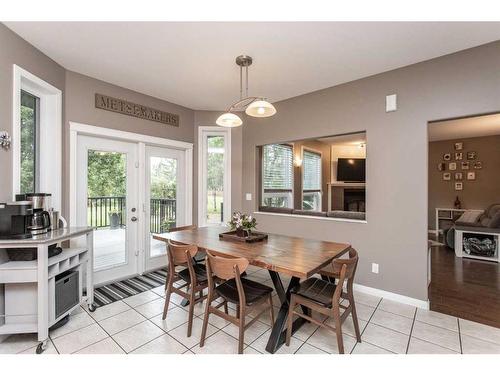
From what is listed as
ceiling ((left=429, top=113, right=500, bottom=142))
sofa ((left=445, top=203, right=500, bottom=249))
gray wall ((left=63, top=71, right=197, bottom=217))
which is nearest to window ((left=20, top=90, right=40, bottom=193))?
gray wall ((left=63, top=71, right=197, bottom=217))

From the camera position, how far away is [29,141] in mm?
2607

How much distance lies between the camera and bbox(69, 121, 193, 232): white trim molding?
296 centimetres

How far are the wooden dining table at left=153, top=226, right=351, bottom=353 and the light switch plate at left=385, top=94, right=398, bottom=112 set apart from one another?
1.76 metres

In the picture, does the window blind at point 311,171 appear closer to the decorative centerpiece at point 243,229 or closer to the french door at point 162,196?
the french door at point 162,196

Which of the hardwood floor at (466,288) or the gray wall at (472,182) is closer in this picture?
the hardwood floor at (466,288)

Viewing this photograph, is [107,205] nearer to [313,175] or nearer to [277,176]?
[277,176]

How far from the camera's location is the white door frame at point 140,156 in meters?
2.96

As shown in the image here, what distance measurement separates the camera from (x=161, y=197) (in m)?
3.96

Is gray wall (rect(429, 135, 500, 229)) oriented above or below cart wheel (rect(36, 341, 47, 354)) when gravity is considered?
above

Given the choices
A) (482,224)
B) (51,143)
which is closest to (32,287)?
(51,143)

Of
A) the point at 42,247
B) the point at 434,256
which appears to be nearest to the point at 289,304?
the point at 42,247

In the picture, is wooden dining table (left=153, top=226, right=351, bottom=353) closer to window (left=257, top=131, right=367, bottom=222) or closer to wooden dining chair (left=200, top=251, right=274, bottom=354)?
wooden dining chair (left=200, top=251, right=274, bottom=354)

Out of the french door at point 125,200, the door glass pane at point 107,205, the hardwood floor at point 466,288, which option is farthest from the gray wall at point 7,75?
the hardwood floor at point 466,288

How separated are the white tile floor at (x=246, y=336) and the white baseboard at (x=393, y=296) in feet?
0.33
